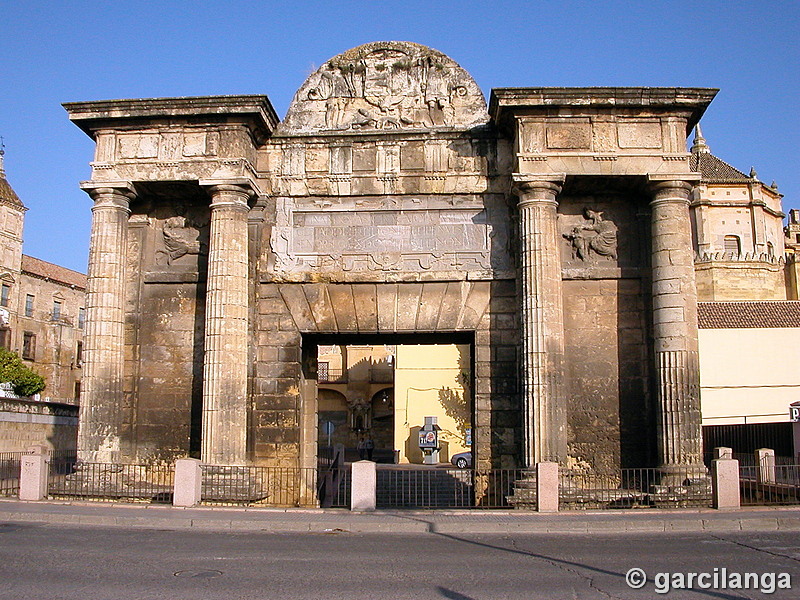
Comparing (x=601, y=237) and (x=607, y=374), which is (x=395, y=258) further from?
(x=607, y=374)

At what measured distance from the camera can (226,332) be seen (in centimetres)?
1551

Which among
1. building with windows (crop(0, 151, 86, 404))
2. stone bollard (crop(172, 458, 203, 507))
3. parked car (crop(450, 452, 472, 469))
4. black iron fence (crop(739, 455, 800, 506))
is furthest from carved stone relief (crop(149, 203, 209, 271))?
building with windows (crop(0, 151, 86, 404))

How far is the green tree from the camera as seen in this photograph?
42.1 meters

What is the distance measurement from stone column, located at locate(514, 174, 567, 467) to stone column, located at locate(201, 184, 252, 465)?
5.46m

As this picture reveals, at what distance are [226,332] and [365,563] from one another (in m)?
7.32

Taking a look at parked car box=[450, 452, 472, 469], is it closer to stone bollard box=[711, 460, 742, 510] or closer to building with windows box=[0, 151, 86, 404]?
stone bollard box=[711, 460, 742, 510]

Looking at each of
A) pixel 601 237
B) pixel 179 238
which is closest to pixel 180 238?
pixel 179 238

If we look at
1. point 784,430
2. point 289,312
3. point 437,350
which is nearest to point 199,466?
point 289,312

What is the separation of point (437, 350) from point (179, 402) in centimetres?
2579

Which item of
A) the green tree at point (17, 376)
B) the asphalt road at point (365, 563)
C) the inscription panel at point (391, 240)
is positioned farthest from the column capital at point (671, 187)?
the green tree at point (17, 376)

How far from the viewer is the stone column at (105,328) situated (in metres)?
15.6

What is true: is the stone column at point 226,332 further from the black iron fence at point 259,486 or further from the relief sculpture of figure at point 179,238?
the relief sculpture of figure at point 179,238

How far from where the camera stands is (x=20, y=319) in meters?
54.2

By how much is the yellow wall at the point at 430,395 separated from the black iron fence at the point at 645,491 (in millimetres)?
24843
